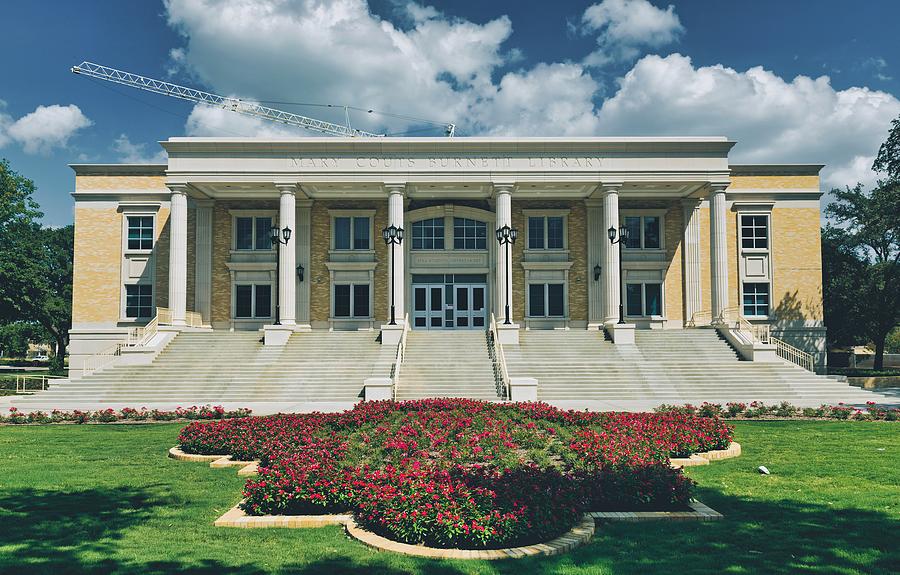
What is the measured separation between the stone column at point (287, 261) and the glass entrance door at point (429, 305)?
7.51 m

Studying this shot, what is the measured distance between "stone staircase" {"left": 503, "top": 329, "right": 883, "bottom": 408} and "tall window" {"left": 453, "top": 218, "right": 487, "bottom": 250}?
25.8ft

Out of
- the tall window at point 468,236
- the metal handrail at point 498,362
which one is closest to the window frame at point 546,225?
the tall window at point 468,236

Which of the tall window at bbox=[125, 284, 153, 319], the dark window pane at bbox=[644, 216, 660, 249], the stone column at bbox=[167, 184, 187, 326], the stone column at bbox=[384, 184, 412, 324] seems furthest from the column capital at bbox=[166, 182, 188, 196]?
the dark window pane at bbox=[644, 216, 660, 249]

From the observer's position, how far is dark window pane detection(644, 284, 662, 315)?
3600cm

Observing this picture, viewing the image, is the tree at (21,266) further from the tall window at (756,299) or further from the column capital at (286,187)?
the tall window at (756,299)

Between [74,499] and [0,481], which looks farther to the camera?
[0,481]

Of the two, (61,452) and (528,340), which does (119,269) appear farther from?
(61,452)

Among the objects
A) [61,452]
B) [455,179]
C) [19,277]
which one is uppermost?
[455,179]

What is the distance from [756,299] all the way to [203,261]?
30.1m

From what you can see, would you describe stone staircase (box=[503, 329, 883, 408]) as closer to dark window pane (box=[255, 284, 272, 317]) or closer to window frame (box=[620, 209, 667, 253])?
window frame (box=[620, 209, 667, 253])

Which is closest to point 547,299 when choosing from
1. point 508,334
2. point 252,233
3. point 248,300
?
point 508,334

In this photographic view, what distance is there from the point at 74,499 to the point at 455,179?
25.4 m

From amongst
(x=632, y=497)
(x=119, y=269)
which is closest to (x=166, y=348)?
(x=119, y=269)

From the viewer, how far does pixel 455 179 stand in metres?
32.0
